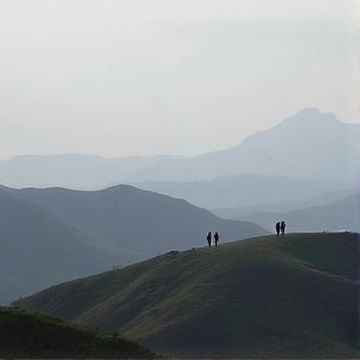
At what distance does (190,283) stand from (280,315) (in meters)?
11.8

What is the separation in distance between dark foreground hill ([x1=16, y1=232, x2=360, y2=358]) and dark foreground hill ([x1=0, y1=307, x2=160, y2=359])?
2500cm

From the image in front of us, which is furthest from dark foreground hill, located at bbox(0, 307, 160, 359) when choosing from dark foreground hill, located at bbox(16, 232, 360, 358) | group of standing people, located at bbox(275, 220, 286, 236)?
group of standing people, located at bbox(275, 220, 286, 236)

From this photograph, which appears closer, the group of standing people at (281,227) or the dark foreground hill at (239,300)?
the dark foreground hill at (239,300)

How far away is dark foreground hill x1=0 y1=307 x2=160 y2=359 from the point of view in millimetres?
30281

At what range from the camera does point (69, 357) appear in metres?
30.0

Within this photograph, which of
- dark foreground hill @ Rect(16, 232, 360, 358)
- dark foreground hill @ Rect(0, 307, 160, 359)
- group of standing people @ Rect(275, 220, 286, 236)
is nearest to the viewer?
dark foreground hill @ Rect(0, 307, 160, 359)

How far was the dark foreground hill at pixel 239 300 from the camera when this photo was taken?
59875mm

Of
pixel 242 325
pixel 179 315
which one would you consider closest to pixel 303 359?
pixel 242 325

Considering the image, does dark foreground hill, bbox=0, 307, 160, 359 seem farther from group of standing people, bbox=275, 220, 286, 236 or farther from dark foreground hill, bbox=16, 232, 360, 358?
group of standing people, bbox=275, 220, 286, 236

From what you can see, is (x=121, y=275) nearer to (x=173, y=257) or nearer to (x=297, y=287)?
(x=173, y=257)

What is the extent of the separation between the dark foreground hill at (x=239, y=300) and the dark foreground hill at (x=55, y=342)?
82.0 feet

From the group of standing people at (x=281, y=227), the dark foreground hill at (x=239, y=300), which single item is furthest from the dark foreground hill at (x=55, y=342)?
the group of standing people at (x=281, y=227)

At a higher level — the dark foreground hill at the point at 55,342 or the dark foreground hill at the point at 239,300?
the dark foreground hill at the point at 239,300

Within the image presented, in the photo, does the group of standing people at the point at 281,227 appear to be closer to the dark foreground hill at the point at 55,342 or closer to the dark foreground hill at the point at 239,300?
the dark foreground hill at the point at 239,300
